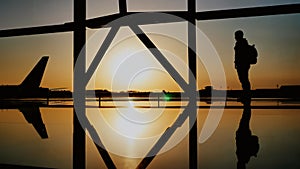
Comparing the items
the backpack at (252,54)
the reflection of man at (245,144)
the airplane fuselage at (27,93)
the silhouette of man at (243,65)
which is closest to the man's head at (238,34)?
the silhouette of man at (243,65)

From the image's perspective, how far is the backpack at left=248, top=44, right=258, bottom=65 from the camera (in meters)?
2.94

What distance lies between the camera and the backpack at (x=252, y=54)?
9.65 ft

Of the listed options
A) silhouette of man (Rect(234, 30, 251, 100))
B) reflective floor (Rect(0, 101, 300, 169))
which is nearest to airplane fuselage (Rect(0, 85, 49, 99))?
reflective floor (Rect(0, 101, 300, 169))

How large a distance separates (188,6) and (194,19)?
0.24 feet

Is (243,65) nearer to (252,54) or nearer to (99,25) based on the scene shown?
(252,54)

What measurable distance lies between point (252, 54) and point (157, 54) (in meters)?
1.28

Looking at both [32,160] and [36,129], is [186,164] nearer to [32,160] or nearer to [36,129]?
[32,160]

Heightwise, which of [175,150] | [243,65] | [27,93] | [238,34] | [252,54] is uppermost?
[238,34]

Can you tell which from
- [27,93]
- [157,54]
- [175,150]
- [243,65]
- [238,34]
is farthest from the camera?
[27,93]

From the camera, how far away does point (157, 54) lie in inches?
81.5

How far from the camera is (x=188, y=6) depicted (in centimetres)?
171

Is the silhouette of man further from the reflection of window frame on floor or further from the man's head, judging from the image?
the reflection of window frame on floor

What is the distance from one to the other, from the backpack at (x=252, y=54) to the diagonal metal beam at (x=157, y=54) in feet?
3.54

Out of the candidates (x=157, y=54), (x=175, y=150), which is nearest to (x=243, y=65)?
(x=157, y=54)
